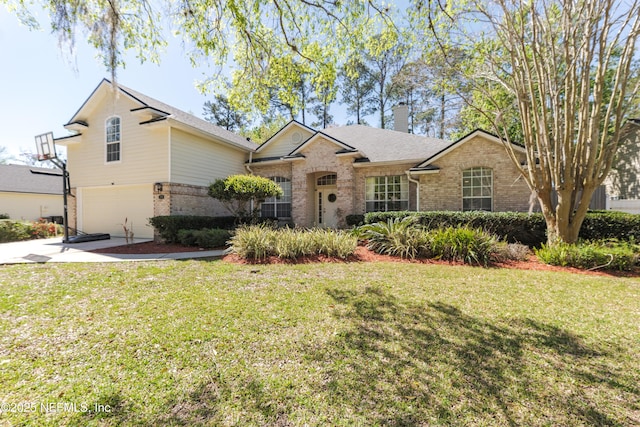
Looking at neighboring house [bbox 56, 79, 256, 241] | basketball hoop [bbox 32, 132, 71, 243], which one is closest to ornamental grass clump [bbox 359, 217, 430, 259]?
neighboring house [bbox 56, 79, 256, 241]

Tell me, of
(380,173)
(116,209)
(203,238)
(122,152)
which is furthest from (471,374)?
(116,209)

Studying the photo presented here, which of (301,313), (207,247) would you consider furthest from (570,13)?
(207,247)

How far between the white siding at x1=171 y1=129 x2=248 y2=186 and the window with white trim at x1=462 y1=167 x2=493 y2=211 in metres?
11.4

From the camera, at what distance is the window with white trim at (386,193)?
42.4 ft

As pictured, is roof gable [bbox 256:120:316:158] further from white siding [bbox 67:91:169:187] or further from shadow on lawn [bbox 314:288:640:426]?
shadow on lawn [bbox 314:288:640:426]

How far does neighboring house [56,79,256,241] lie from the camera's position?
11.5 meters

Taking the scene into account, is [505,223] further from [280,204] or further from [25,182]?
[25,182]

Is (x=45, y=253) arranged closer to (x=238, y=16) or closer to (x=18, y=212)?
(x=238, y=16)

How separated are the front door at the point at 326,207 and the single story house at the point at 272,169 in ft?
0.18

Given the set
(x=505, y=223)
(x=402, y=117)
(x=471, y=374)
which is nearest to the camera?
(x=471, y=374)

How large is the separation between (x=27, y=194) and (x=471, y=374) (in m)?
28.4

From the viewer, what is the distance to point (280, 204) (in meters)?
15.1

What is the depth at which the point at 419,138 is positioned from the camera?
48.1 feet

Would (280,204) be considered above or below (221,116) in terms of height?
below
